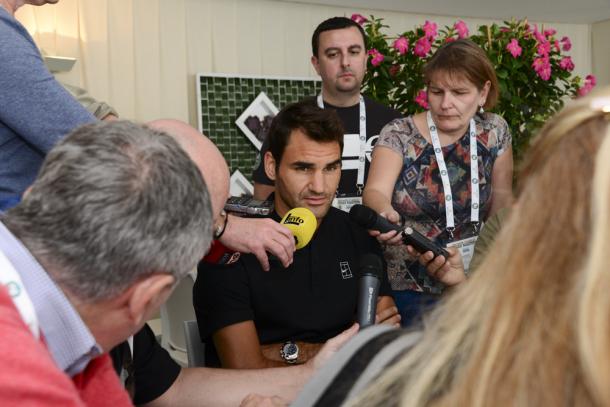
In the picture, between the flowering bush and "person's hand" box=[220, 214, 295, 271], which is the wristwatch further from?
the flowering bush

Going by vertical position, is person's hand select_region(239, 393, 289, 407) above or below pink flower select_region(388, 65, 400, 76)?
below

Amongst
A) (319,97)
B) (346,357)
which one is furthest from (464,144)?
(346,357)

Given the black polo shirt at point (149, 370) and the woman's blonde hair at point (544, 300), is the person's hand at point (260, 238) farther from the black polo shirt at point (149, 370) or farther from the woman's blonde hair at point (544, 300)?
the woman's blonde hair at point (544, 300)

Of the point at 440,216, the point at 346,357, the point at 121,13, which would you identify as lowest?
the point at 440,216

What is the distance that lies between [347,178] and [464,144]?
533 mm

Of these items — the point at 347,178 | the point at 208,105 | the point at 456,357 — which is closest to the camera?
the point at 456,357

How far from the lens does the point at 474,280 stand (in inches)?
29.2

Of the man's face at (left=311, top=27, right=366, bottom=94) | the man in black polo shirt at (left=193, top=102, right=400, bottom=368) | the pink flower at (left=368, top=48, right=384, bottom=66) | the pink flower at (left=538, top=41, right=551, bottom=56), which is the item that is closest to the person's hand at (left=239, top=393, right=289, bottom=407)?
the man in black polo shirt at (left=193, top=102, right=400, bottom=368)

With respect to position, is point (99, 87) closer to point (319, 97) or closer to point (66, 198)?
point (319, 97)

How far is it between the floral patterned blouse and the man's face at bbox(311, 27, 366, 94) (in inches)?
23.7

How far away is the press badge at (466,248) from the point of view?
2.42 metres

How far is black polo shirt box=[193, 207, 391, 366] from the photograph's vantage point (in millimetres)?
2021

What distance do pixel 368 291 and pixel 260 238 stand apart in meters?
0.35

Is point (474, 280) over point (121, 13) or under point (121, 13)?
under
